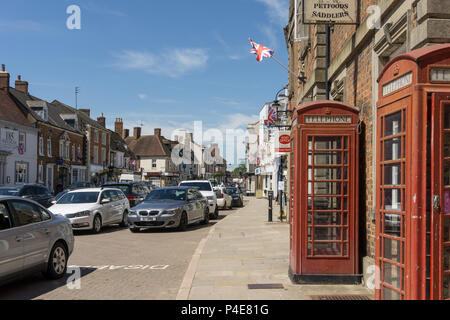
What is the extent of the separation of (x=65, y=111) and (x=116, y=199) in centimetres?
3995

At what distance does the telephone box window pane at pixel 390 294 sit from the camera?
14.7 feet

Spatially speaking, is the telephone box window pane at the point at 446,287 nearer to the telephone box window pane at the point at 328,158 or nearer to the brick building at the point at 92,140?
the telephone box window pane at the point at 328,158

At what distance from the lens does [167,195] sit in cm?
1720

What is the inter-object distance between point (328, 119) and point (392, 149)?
2.52 meters

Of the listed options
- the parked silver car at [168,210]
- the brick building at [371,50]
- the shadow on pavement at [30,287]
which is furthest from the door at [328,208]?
the parked silver car at [168,210]

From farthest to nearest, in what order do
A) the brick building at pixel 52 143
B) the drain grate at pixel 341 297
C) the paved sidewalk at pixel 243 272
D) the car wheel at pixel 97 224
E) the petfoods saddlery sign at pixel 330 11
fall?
1. the brick building at pixel 52 143
2. the car wheel at pixel 97 224
3. the petfoods saddlery sign at pixel 330 11
4. the paved sidewalk at pixel 243 272
5. the drain grate at pixel 341 297

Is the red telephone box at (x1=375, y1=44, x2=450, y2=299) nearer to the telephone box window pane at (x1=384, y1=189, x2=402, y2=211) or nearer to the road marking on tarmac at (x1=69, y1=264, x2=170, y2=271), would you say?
the telephone box window pane at (x1=384, y1=189, x2=402, y2=211)

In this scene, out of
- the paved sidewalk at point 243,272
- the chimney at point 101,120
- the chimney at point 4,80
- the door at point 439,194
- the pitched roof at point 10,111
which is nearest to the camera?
the door at point 439,194

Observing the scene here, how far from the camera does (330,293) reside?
21.3ft

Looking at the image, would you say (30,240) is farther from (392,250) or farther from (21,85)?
(21,85)

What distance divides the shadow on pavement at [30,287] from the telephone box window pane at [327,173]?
4467mm

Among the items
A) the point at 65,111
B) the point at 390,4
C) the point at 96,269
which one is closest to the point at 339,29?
the point at 390,4

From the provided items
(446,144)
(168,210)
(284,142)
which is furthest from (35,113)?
(446,144)

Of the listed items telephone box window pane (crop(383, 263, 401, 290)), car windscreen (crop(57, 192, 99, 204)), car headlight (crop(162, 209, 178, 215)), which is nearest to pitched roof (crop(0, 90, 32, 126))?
car windscreen (crop(57, 192, 99, 204))
